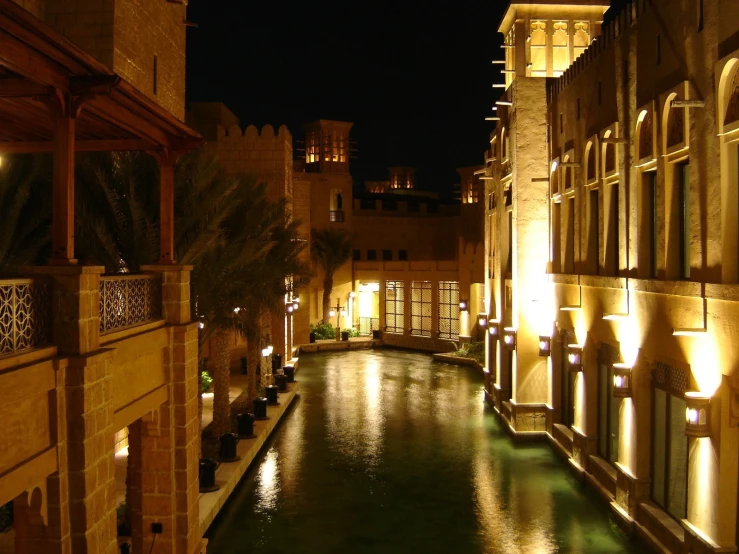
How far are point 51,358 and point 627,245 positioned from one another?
8.76 metres

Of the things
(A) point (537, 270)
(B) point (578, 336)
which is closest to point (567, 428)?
(B) point (578, 336)

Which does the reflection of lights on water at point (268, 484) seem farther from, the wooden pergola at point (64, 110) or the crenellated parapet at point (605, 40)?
the crenellated parapet at point (605, 40)

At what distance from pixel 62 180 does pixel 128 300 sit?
80.7 inches

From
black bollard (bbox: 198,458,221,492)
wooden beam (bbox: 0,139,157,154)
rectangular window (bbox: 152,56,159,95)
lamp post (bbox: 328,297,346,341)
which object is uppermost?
rectangular window (bbox: 152,56,159,95)

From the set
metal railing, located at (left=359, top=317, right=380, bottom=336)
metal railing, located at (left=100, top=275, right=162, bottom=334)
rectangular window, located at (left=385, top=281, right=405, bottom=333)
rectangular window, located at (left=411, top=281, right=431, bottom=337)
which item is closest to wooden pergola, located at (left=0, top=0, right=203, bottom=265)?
metal railing, located at (left=100, top=275, right=162, bottom=334)

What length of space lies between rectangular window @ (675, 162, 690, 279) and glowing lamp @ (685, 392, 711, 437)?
202 centimetres

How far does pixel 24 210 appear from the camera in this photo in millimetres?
9867

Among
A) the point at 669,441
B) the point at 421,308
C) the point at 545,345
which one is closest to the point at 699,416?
the point at 669,441

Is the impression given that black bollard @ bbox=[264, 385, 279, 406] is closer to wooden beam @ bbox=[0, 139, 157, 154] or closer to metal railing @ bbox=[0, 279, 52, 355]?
wooden beam @ bbox=[0, 139, 157, 154]

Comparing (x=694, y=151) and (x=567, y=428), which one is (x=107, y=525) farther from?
(x=567, y=428)

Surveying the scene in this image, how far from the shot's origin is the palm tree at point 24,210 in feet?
30.2

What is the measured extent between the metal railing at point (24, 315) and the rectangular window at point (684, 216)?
26.0 feet

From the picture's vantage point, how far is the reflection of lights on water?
12.4m

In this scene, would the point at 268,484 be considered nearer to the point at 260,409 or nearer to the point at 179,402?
the point at 260,409
